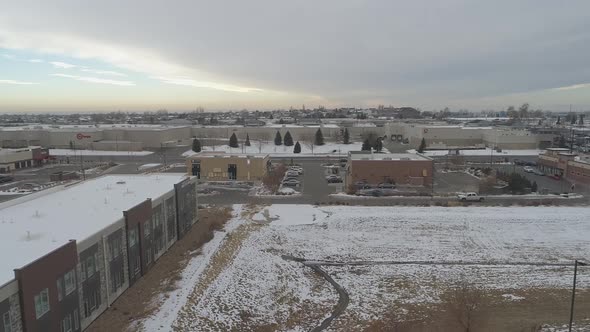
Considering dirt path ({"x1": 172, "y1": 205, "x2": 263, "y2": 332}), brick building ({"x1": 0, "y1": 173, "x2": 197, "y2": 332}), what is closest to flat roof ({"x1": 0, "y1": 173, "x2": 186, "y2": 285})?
brick building ({"x1": 0, "y1": 173, "x2": 197, "y2": 332})

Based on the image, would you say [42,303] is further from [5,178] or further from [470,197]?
[5,178]

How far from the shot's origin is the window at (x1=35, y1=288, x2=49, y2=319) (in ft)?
25.3

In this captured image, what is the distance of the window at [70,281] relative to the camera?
8.61 metres

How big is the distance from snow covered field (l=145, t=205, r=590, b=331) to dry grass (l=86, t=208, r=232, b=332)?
0.71 meters

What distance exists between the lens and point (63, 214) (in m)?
11.6

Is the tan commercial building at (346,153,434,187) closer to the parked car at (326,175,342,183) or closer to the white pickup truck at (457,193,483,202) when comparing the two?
the parked car at (326,175,342,183)

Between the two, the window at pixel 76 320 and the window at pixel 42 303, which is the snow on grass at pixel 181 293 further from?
the window at pixel 42 303

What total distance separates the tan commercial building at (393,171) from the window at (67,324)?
Result: 60.1ft

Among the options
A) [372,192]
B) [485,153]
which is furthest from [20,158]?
[485,153]

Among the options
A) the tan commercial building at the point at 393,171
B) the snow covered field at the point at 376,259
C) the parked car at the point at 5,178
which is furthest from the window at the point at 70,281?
the parked car at the point at 5,178

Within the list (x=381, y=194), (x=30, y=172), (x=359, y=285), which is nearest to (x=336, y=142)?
(x=381, y=194)

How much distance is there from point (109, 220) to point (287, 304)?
503 cm

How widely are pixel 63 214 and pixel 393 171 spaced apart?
18.3 m

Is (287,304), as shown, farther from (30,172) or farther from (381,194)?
(30,172)
